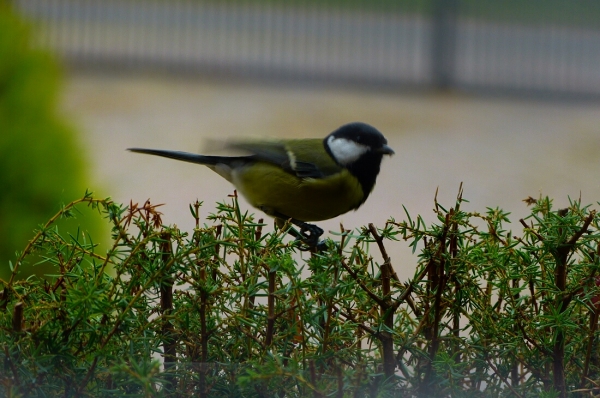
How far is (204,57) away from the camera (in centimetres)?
818

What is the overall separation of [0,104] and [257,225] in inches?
61.5

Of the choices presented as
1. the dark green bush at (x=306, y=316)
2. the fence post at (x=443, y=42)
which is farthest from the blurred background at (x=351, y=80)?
the dark green bush at (x=306, y=316)

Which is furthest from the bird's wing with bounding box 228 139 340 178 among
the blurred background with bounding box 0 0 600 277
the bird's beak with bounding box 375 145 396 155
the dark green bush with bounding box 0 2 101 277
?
the blurred background with bounding box 0 0 600 277

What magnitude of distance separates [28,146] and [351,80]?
592 centimetres

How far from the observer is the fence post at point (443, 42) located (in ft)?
25.2

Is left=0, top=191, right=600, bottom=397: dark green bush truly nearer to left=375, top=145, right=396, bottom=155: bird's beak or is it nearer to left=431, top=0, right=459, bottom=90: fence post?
left=375, top=145, right=396, bottom=155: bird's beak

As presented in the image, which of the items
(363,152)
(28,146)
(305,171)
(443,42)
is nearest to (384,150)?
(363,152)

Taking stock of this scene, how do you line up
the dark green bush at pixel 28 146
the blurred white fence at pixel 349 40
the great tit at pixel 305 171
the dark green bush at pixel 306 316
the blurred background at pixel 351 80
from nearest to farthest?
the dark green bush at pixel 306 316 < the great tit at pixel 305 171 < the dark green bush at pixel 28 146 < the blurred background at pixel 351 80 < the blurred white fence at pixel 349 40

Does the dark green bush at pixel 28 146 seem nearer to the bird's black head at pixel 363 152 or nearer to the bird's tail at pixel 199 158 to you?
the bird's tail at pixel 199 158

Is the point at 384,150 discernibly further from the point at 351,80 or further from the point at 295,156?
the point at 351,80

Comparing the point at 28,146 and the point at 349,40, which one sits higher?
the point at 349,40

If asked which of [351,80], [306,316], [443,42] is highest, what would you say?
[443,42]

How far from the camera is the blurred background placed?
18.9 feet

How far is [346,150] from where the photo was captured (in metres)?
1.65
